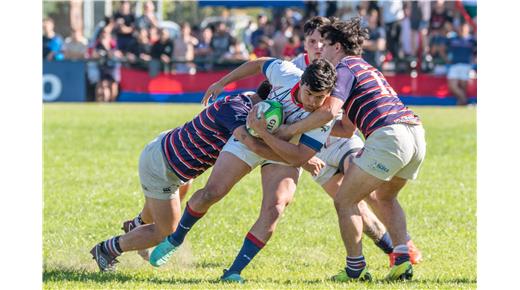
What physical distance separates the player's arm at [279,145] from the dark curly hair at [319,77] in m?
0.38

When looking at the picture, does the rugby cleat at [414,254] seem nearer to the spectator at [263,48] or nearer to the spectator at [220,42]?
the spectator at [263,48]

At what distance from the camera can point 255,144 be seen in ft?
21.2

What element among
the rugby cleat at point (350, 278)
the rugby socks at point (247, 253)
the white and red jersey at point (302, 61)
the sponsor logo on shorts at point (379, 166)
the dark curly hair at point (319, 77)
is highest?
the dark curly hair at point (319, 77)

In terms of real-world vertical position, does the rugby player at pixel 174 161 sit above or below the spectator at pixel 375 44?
above

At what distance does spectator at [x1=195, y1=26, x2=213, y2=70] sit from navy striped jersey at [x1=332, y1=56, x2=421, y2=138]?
726 inches

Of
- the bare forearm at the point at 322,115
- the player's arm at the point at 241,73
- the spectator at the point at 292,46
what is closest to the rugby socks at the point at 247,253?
the bare forearm at the point at 322,115

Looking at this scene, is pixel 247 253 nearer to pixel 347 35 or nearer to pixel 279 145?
pixel 279 145

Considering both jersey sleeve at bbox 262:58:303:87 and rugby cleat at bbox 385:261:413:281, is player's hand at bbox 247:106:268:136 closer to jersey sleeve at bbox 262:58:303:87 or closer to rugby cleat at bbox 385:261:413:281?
jersey sleeve at bbox 262:58:303:87

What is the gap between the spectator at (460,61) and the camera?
78.7 ft

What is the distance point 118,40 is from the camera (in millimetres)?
26250

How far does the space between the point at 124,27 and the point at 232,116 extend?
66.3 ft

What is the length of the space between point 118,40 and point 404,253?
20.1m

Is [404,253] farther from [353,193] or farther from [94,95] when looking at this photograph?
[94,95]
